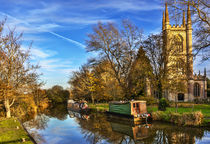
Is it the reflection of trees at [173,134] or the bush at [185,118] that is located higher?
the bush at [185,118]

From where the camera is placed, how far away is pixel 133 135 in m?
14.4

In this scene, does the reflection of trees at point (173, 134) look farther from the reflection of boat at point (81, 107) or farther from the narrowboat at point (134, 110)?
the reflection of boat at point (81, 107)

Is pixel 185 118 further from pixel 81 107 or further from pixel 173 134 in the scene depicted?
pixel 81 107

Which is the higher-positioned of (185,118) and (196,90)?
(196,90)

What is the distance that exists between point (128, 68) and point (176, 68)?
571cm

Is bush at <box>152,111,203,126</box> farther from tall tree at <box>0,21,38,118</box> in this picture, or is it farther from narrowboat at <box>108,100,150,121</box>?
tall tree at <box>0,21,38,118</box>

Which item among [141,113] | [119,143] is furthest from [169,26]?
[119,143]

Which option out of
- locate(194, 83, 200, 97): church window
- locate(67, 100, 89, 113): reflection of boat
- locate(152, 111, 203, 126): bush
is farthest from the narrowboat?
locate(194, 83, 200, 97): church window

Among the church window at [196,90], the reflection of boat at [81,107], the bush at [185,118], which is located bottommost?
the reflection of boat at [81,107]

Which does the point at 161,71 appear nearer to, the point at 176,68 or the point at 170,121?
the point at 176,68

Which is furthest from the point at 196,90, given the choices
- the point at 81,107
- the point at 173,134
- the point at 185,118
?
the point at 173,134

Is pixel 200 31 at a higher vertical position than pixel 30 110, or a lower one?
higher

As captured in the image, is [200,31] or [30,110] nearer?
[200,31]

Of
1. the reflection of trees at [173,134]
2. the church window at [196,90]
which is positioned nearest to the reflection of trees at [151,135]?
the reflection of trees at [173,134]
